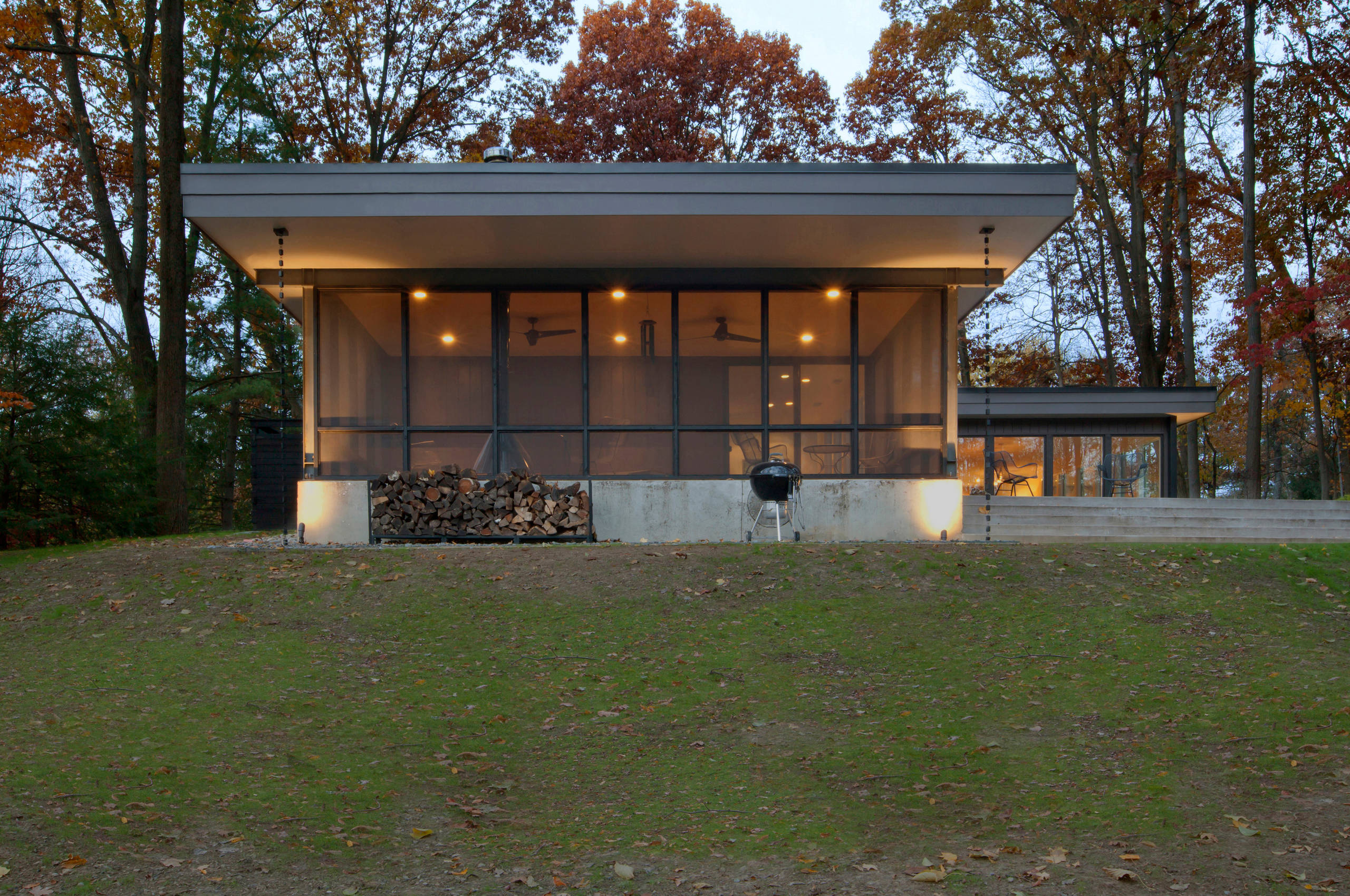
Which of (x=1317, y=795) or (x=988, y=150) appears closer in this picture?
(x=1317, y=795)

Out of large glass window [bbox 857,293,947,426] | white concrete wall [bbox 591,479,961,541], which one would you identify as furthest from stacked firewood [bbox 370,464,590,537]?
large glass window [bbox 857,293,947,426]

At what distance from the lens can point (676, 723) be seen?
5137mm

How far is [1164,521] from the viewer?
1159 cm

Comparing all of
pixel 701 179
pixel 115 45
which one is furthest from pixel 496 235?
pixel 115 45

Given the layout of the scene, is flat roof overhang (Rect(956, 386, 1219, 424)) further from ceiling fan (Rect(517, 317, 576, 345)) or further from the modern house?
ceiling fan (Rect(517, 317, 576, 345))

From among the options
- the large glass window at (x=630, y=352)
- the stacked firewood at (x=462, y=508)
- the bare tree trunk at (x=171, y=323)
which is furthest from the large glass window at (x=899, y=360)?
the bare tree trunk at (x=171, y=323)

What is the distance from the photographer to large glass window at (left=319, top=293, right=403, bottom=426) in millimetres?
10539

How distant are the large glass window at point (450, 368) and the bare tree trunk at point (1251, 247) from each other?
47.2ft

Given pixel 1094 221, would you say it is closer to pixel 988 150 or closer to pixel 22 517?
pixel 988 150

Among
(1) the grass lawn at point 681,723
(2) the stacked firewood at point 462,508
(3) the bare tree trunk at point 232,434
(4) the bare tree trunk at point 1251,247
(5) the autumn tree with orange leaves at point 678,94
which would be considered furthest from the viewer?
(5) the autumn tree with orange leaves at point 678,94

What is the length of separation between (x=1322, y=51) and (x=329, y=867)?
2411 cm

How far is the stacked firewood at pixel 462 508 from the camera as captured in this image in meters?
9.47

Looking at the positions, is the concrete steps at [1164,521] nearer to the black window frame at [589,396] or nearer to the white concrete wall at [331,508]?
the black window frame at [589,396]

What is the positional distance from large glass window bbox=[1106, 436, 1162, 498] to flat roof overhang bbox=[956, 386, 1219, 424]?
31.3 inches
